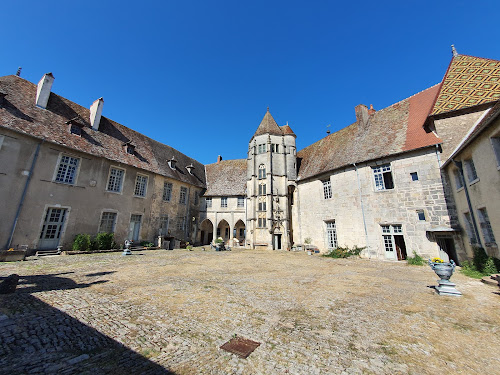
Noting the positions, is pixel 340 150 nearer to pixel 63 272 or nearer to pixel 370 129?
pixel 370 129

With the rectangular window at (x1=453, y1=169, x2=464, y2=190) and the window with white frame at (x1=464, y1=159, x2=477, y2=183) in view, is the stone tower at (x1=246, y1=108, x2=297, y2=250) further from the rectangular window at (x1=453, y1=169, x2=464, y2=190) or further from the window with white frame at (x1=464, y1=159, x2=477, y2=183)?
the window with white frame at (x1=464, y1=159, x2=477, y2=183)

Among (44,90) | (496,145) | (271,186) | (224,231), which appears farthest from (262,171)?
(44,90)

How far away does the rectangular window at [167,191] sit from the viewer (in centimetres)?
2100

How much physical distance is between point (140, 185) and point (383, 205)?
19746mm

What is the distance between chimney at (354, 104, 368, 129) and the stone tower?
7210 millimetres

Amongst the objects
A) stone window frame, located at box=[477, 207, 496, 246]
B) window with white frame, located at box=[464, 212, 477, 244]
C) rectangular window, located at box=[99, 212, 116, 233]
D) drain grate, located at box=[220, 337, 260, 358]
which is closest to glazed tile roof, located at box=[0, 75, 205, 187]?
rectangular window, located at box=[99, 212, 116, 233]

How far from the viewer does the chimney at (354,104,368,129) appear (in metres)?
18.6

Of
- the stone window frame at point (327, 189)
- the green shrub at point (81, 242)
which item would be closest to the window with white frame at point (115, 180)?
the green shrub at point (81, 242)

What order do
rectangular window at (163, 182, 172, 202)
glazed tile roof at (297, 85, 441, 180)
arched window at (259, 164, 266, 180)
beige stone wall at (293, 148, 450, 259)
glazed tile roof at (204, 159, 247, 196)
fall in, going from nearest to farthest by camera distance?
beige stone wall at (293, 148, 450, 259), glazed tile roof at (297, 85, 441, 180), rectangular window at (163, 182, 172, 202), arched window at (259, 164, 266, 180), glazed tile roof at (204, 159, 247, 196)

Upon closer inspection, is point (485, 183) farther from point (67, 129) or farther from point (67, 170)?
point (67, 129)

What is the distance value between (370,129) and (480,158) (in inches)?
380

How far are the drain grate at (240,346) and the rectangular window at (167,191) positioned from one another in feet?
64.3

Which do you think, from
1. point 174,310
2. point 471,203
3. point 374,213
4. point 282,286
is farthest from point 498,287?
point 174,310

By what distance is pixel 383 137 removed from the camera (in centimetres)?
1605
